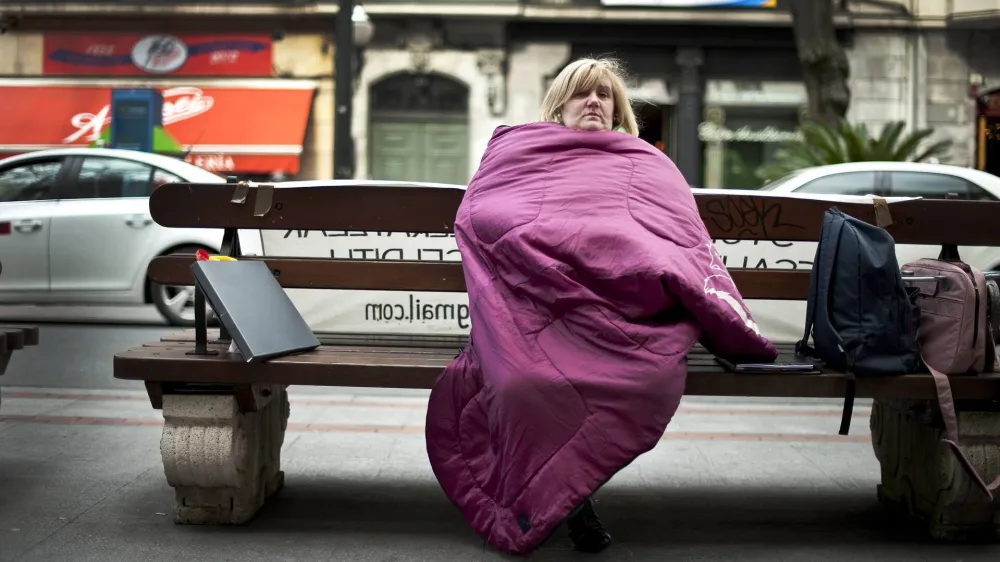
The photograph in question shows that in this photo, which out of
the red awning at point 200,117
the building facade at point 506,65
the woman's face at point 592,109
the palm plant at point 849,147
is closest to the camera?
the woman's face at point 592,109

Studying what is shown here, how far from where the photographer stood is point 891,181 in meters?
Answer: 10.4

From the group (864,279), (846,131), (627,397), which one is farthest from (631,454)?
(846,131)

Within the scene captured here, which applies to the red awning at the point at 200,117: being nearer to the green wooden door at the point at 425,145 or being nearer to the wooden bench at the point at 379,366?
the green wooden door at the point at 425,145

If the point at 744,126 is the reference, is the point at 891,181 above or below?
below

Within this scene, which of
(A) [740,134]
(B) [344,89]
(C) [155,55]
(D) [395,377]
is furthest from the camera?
(A) [740,134]

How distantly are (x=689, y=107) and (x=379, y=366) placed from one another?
18562 millimetres

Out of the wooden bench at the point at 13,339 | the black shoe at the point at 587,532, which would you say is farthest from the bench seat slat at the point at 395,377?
the wooden bench at the point at 13,339

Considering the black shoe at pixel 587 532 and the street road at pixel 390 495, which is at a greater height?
the black shoe at pixel 587 532

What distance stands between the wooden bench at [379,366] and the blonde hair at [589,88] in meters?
0.54

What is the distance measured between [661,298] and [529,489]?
68 cm

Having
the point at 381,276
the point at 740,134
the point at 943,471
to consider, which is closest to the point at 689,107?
the point at 740,134

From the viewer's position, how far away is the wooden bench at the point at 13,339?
420 centimetres

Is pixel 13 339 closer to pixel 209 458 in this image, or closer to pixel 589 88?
pixel 209 458

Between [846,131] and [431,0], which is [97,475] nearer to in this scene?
[846,131]
